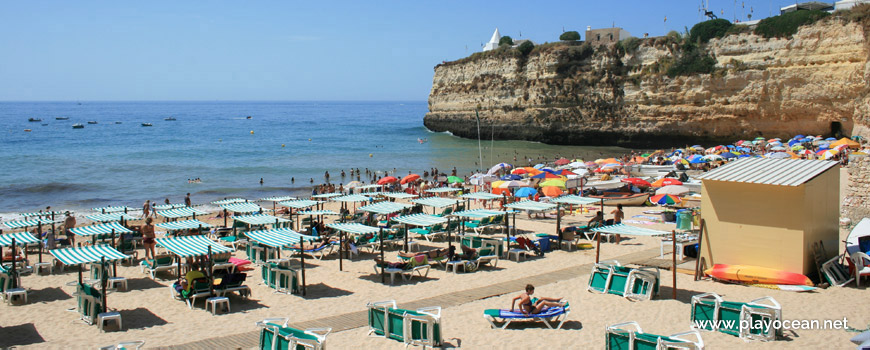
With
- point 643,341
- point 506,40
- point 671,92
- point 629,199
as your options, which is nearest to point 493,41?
point 506,40

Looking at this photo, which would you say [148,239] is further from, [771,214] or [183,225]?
[771,214]

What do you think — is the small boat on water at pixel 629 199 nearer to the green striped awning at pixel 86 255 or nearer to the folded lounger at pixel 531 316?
the folded lounger at pixel 531 316

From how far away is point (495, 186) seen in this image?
73.8 ft

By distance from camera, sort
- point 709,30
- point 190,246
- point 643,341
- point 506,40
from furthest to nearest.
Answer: point 506,40
point 709,30
point 190,246
point 643,341

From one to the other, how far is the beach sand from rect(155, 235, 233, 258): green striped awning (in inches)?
36.4

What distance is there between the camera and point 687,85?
1853 inches

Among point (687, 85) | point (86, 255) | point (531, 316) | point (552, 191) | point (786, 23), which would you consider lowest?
point (531, 316)

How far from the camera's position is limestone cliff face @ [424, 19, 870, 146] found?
39.8 metres

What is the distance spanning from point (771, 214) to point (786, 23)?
37633mm

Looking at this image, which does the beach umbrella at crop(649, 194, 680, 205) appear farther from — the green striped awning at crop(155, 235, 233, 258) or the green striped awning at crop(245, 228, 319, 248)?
the green striped awning at crop(155, 235, 233, 258)

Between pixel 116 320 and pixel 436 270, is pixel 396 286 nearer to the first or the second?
pixel 436 270

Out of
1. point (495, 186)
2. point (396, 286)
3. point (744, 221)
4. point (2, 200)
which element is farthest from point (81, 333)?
point (2, 200)

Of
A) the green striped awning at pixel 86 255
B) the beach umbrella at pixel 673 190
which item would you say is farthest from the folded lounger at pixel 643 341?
the beach umbrella at pixel 673 190

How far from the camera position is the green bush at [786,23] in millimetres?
41031
